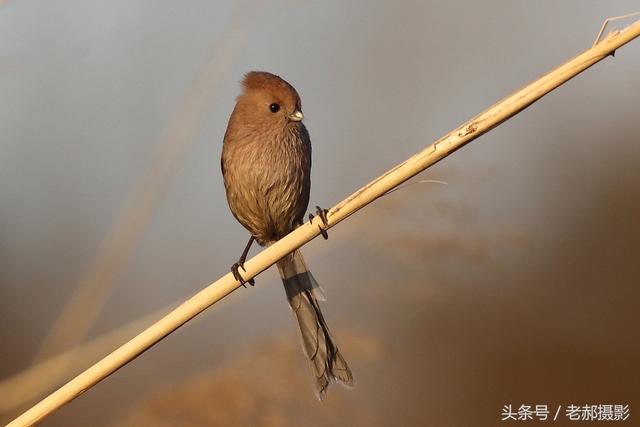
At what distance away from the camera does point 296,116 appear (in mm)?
2854

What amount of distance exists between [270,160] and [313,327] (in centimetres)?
65

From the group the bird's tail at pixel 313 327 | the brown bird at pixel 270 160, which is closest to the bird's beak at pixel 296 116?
the brown bird at pixel 270 160

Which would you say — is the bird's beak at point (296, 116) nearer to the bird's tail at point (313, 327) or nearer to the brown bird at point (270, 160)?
the brown bird at point (270, 160)

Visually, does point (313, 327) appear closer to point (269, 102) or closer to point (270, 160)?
point (270, 160)

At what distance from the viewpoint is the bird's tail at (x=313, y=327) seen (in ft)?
7.65

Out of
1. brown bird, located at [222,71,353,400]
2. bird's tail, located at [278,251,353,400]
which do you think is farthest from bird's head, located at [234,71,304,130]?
bird's tail, located at [278,251,353,400]

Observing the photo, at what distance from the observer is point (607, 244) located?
2627 millimetres

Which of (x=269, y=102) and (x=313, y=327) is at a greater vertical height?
(x=269, y=102)

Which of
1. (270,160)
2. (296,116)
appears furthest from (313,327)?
(296,116)

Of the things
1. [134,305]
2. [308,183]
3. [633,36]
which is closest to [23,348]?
[134,305]

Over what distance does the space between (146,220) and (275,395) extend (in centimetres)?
54

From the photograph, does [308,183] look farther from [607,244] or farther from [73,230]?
[607,244]

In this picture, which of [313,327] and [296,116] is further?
[296,116]

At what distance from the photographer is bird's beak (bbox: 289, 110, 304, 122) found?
2.85 m
